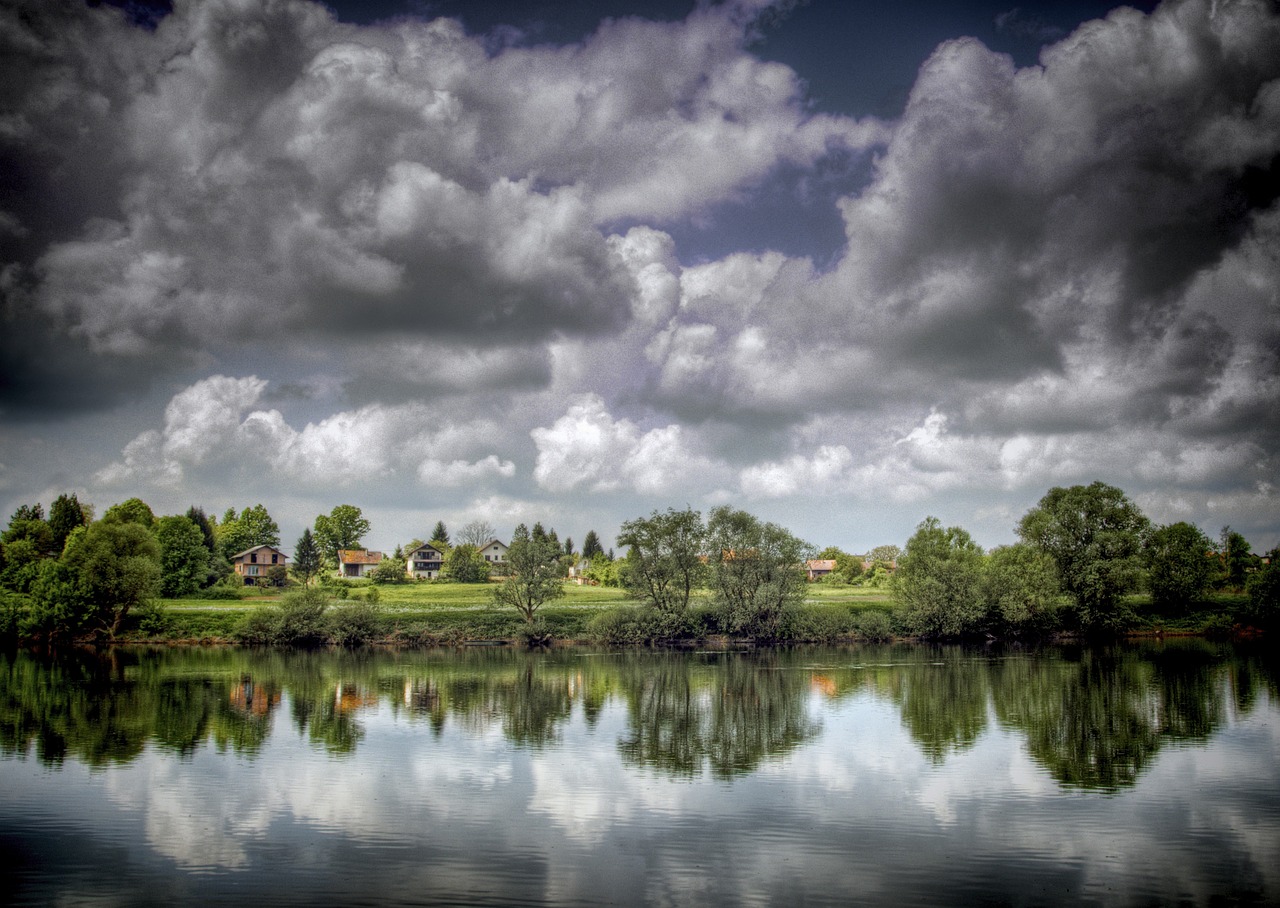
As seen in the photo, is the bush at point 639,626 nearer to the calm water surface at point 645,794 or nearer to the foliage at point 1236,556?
the calm water surface at point 645,794

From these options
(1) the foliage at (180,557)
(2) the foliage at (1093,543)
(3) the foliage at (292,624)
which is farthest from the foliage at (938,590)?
(1) the foliage at (180,557)

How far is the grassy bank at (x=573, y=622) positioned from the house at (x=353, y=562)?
237 ft

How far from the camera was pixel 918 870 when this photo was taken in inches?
674

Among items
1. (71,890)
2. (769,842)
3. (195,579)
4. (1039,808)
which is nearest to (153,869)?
(71,890)

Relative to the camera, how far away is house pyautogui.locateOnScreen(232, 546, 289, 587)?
147 meters

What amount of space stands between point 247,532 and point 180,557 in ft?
171

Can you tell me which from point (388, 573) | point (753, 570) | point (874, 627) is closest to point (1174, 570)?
point (874, 627)

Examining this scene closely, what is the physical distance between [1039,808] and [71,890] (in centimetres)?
2129

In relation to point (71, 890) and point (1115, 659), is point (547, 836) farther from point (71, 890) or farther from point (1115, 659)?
point (1115, 659)

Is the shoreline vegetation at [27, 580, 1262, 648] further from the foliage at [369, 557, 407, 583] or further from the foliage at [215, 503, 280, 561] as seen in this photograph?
the foliage at [215, 503, 280, 561]

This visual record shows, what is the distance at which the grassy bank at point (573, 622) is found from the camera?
3177 inches

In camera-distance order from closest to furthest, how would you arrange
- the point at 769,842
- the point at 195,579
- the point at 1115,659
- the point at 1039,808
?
the point at 769,842
the point at 1039,808
the point at 1115,659
the point at 195,579

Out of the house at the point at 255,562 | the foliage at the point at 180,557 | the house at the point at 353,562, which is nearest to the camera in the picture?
the foliage at the point at 180,557

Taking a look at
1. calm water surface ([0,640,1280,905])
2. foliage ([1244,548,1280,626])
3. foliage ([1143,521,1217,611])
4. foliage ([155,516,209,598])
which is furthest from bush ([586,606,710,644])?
foliage ([155,516,209,598])
